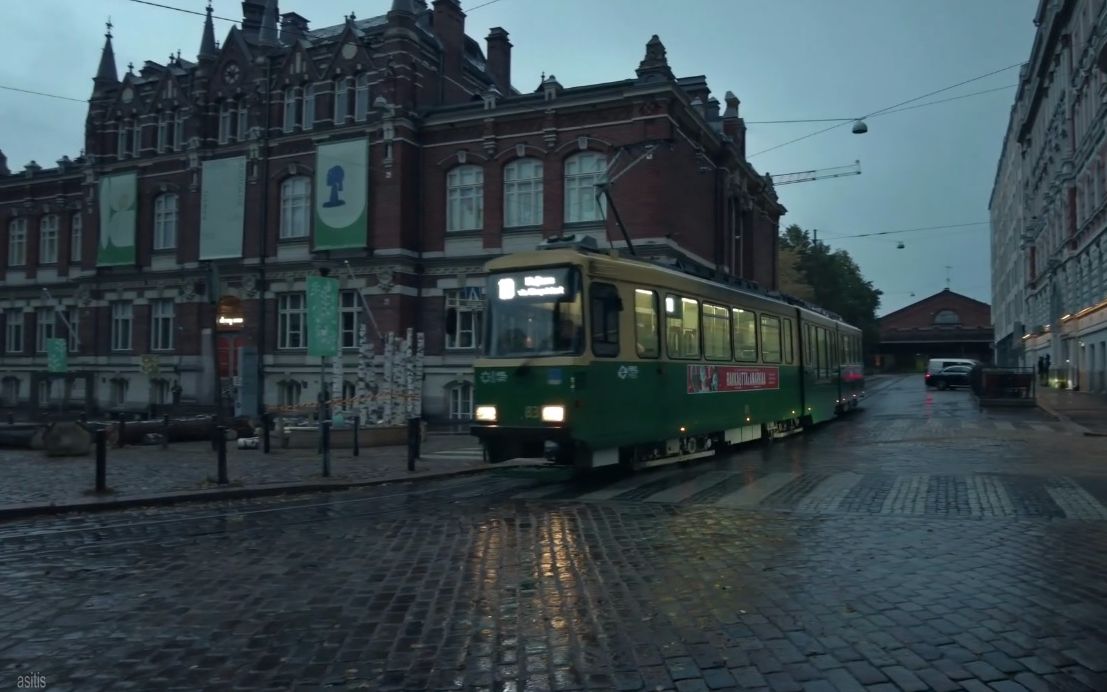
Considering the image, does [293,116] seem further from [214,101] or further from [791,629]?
[791,629]

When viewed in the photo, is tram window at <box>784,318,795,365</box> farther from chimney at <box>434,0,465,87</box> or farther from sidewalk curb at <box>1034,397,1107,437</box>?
chimney at <box>434,0,465,87</box>

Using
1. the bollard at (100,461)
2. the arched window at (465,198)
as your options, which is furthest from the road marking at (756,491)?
the arched window at (465,198)

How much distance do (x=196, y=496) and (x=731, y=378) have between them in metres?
9.84

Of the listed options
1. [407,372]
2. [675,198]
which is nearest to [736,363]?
[407,372]

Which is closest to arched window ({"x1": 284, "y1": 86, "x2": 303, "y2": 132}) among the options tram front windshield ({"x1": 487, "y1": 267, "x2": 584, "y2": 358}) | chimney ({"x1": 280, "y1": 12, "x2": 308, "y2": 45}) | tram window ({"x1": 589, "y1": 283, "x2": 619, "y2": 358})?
chimney ({"x1": 280, "y1": 12, "x2": 308, "y2": 45})

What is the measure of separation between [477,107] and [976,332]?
84549mm

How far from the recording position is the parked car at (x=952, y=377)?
4503 centimetres

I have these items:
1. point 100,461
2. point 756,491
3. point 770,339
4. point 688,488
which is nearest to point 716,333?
point 770,339

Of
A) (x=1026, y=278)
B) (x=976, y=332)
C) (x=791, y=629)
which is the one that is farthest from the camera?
Answer: (x=976, y=332)

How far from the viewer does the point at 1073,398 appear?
32.6m

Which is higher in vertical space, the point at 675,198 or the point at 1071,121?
the point at 1071,121

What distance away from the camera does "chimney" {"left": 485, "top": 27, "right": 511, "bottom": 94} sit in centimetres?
3866

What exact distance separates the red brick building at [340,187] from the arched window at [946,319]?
66.0 metres

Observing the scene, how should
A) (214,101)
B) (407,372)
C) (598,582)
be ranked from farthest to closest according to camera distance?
(214,101), (407,372), (598,582)
